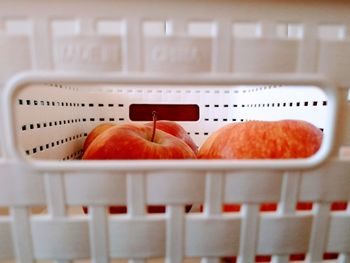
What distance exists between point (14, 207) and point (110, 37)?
0.53 feet

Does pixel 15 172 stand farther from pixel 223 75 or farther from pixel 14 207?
pixel 223 75

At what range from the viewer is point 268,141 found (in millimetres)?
310

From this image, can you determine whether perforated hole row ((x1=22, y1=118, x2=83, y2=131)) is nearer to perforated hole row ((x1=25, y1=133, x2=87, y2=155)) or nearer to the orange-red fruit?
perforated hole row ((x1=25, y1=133, x2=87, y2=155))

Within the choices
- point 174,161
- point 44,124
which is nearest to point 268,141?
point 174,161

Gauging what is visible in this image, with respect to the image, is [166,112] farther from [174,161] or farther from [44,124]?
[174,161]

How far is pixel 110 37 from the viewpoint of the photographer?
192 millimetres

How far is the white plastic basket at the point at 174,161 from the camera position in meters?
0.19

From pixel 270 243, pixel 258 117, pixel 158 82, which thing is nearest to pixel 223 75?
pixel 158 82

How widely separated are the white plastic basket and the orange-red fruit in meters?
0.07

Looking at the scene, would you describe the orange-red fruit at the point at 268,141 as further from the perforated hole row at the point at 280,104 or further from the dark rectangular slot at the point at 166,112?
the dark rectangular slot at the point at 166,112

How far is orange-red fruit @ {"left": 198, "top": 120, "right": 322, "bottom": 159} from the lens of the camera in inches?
11.8

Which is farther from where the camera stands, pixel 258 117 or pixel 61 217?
pixel 258 117

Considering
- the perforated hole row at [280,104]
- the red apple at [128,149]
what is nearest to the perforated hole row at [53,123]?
the red apple at [128,149]

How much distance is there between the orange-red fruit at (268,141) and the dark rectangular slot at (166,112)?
325mm
